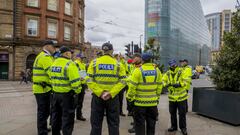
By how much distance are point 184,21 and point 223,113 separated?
103 metres

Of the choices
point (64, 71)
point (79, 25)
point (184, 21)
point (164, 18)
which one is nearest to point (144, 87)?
point (64, 71)

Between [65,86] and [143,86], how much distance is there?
5.24 feet

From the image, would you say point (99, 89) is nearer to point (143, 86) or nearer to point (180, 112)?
point (143, 86)

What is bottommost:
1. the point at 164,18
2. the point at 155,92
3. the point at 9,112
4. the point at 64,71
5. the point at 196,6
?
the point at 9,112

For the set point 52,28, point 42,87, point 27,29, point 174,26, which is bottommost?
point 42,87

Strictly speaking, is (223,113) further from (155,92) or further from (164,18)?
(164,18)

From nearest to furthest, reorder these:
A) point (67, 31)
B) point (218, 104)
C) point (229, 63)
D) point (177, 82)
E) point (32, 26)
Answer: point (177, 82) < point (218, 104) < point (229, 63) < point (32, 26) < point (67, 31)

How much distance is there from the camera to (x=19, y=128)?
6.13m

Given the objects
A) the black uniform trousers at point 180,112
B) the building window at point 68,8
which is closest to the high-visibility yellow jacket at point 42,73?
the black uniform trousers at point 180,112

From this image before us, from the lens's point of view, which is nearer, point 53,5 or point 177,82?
point 177,82

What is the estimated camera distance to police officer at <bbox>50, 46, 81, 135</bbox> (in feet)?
15.4

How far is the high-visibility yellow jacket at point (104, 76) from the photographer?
4367 mm

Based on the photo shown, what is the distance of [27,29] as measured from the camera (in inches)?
Answer: 1084

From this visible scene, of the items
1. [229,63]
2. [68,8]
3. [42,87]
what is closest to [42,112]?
[42,87]
